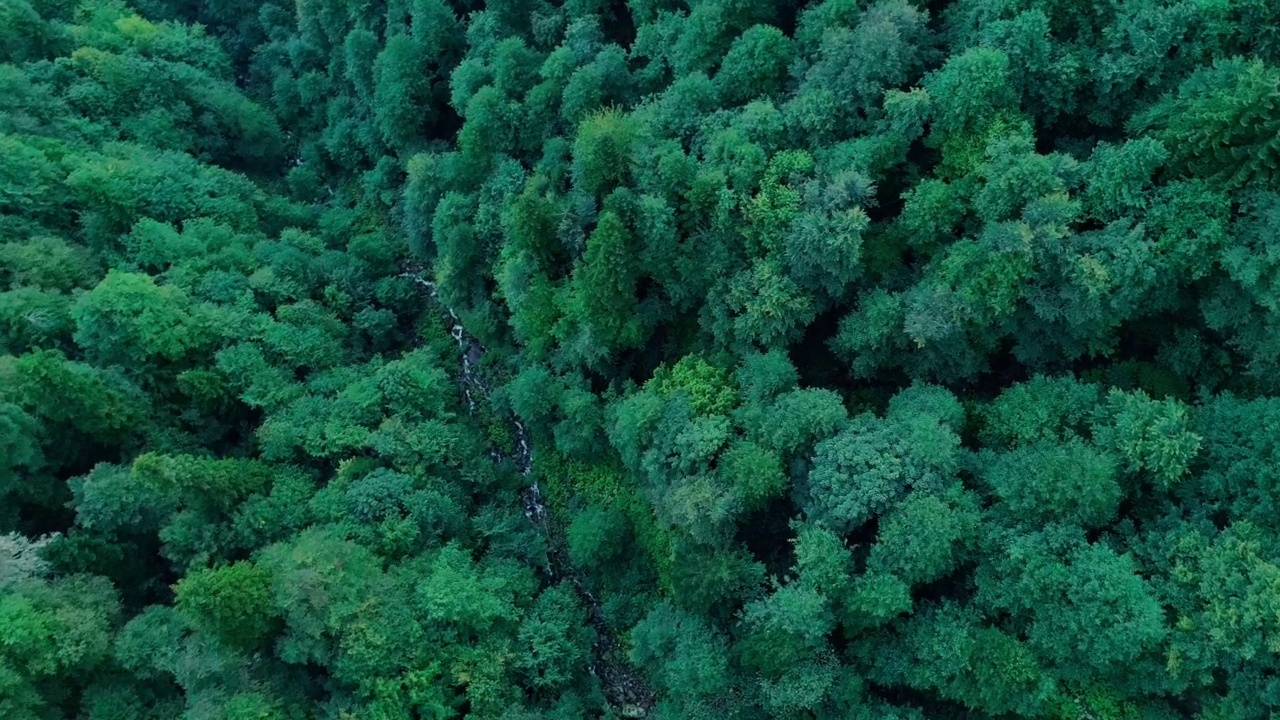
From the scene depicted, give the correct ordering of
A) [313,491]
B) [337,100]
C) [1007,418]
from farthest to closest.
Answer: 1. [337,100]
2. [313,491]
3. [1007,418]

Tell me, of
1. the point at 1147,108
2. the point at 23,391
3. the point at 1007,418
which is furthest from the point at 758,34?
the point at 23,391

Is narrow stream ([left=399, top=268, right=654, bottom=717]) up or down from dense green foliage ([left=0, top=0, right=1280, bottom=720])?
down

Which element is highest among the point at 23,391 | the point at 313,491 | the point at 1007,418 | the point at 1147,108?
the point at 1147,108

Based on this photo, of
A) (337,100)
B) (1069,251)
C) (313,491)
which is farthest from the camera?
(337,100)

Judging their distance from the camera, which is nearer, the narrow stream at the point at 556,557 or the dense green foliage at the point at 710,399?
the dense green foliage at the point at 710,399

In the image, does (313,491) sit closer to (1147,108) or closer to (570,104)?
(570,104)
